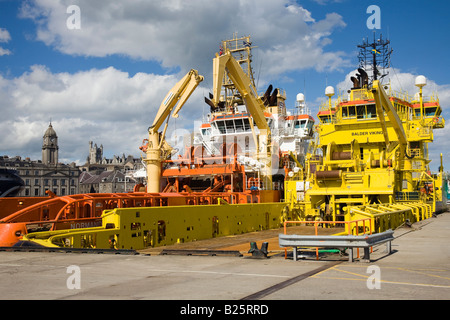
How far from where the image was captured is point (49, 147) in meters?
168

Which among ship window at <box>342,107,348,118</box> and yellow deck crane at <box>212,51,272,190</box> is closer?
yellow deck crane at <box>212,51,272,190</box>

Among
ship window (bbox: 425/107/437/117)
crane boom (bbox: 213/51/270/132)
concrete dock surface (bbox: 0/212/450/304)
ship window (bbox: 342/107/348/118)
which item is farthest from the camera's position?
ship window (bbox: 425/107/437/117)

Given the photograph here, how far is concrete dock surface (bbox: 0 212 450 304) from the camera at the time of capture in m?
5.24

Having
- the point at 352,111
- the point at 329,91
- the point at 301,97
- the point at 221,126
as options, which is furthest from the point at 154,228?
the point at 301,97

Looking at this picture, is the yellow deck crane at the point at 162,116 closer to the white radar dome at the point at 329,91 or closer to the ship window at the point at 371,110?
the ship window at the point at 371,110

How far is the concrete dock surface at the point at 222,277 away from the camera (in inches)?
206

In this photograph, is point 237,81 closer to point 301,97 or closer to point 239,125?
point 239,125

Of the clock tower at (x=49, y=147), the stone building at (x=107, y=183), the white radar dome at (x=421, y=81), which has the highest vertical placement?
the clock tower at (x=49, y=147)

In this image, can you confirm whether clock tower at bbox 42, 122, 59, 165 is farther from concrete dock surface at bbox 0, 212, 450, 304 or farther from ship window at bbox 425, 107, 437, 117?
concrete dock surface at bbox 0, 212, 450, 304

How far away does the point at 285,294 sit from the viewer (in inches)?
207

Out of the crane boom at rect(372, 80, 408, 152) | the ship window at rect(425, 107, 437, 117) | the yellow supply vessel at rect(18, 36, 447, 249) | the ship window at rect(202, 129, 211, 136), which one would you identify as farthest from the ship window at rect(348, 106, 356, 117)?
the ship window at rect(202, 129, 211, 136)

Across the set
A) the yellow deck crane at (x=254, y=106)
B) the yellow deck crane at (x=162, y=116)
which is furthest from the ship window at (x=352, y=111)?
the yellow deck crane at (x=162, y=116)

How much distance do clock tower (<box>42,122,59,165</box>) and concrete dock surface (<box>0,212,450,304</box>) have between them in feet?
562

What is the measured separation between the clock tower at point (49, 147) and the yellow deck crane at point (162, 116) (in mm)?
157907
